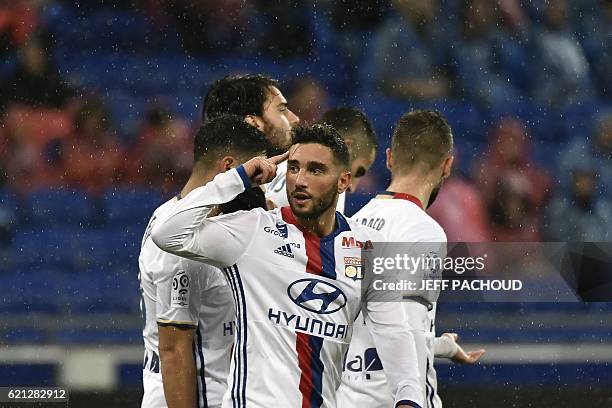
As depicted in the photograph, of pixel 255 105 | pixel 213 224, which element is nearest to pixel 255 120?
pixel 255 105

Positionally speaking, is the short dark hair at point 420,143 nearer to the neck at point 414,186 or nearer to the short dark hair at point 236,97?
the neck at point 414,186

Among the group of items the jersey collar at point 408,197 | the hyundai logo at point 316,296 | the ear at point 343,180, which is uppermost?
the jersey collar at point 408,197

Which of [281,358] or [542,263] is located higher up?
[542,263]

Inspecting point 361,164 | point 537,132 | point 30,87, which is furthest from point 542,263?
point 30,87

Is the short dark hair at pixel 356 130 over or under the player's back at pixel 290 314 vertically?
over

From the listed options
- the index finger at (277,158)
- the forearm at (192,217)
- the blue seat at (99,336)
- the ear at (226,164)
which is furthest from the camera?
the blue seat at (99,336)

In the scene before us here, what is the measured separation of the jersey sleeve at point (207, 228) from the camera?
3297 mm

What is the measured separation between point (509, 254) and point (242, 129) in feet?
15.4

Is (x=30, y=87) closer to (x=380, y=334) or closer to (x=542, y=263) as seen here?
(x=542, y=263)

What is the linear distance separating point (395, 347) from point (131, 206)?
5082 millimetres

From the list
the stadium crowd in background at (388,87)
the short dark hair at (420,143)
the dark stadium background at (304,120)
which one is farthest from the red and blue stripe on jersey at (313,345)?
the stadium crowd in background at (388,87)

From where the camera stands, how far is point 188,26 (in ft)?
31.2

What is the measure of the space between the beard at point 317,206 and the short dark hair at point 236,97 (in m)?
1.11

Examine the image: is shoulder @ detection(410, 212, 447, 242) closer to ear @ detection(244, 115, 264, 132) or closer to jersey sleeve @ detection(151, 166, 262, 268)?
ear @ detection(244, 115, 264, 132)
